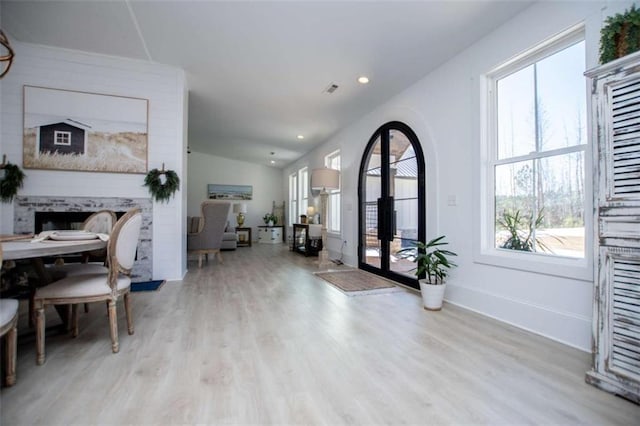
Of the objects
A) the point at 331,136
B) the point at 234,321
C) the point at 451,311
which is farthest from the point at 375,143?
the point at 234,321

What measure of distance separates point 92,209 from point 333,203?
4299 mm

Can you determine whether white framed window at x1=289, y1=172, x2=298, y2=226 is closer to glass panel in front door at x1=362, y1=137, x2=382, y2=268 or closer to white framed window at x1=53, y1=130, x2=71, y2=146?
glass panel in front door at x1=362, y1=137, x2=382, y2=268

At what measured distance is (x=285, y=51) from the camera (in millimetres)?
3371

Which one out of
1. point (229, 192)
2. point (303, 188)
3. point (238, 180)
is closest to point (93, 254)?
point (303, 188)

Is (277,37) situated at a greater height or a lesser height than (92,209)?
greater

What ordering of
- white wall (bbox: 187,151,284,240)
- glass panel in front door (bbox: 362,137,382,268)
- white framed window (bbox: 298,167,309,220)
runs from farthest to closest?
white wall (bbox: 187,151,284,240) < white framed window (bbox: 298,167,309,220) < glass panel in front door (bbox: 362,137,382,268)

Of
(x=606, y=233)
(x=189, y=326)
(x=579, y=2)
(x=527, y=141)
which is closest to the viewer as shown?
(x=606, y=233)

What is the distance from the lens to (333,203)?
660 cm

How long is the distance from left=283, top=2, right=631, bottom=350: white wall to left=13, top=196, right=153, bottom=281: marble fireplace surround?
3.72 meters

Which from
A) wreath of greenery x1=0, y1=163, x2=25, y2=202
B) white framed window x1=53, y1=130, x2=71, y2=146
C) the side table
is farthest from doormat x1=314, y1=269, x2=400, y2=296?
the side table

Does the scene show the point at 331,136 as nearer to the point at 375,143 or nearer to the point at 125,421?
the point at 375,143

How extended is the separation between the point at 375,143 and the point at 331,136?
1.88 metres

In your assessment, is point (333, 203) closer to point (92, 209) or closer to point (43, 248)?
point (92, 209)

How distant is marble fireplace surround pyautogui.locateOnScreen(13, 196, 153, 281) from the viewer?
356 cm
